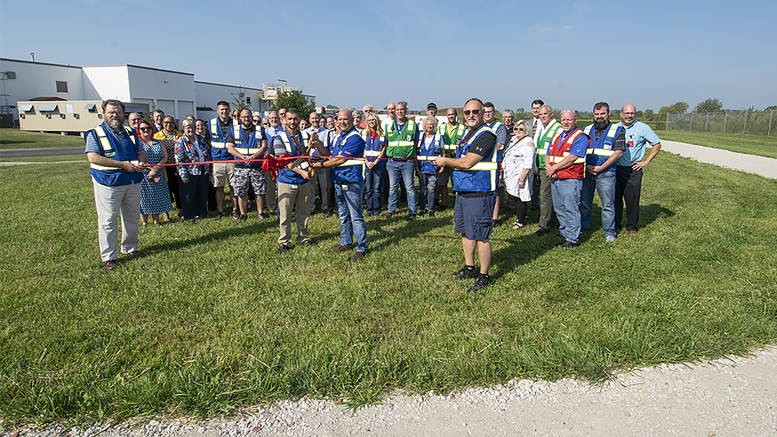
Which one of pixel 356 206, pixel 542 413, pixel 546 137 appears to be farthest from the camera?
pixel 546 137

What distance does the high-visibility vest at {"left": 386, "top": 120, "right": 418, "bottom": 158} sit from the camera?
8.09 metres

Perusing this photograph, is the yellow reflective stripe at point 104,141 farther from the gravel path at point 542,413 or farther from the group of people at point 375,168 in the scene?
the gravel path at point 542,413

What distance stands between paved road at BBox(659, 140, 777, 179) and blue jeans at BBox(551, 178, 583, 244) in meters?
10.4

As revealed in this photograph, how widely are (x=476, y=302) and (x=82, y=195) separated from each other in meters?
10.3

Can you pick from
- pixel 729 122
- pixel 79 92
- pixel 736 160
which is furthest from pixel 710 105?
pixel 79 92

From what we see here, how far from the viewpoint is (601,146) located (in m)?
6.44

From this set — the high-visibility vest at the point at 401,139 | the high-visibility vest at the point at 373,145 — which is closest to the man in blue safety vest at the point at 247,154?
the high-visibility vest at the point at 373,145

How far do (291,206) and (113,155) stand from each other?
2355 millimetres

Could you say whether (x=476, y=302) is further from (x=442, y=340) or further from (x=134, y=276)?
Result: (x=134, y=276)

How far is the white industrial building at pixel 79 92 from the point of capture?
38781mm

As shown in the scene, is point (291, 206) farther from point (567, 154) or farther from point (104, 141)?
point (567, 154)

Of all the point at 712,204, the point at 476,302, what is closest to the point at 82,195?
the point at 476,302

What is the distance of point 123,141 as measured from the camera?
5562mm

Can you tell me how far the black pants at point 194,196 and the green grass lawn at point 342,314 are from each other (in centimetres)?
111
